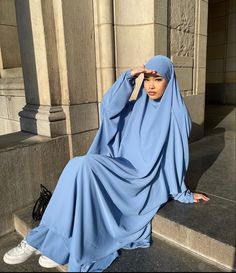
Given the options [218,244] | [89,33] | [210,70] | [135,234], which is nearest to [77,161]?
[135,234]

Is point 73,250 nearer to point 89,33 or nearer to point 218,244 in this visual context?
point 218,244

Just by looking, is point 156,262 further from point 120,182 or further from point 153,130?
point 153,130

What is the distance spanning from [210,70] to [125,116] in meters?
9.37

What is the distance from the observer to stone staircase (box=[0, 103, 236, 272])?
2227mm

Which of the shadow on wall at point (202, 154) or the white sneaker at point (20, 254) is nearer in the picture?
the white sneaker at point (20, 254)

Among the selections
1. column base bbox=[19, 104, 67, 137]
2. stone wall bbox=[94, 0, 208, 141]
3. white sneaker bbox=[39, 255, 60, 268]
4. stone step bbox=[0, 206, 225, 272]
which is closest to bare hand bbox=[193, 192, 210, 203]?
stone step bbox=[0, 206, 225, 272]

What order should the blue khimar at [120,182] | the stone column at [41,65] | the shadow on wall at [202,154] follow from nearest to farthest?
A: the blue khimar at [120,182], the stone column at [41,65], the shadow on wall at [202,154]

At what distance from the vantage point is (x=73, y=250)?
2129 mm

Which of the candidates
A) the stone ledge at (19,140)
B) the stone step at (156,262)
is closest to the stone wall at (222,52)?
the stone ledge at (19,140)

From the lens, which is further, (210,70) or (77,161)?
(210,70)

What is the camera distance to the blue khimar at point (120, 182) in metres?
2.19

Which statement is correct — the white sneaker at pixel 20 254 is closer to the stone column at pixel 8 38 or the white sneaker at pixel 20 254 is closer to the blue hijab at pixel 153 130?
the blue hijab at pixel 153 130

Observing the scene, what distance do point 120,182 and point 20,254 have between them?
109 cm

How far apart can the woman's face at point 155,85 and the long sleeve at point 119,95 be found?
159 millimetres
